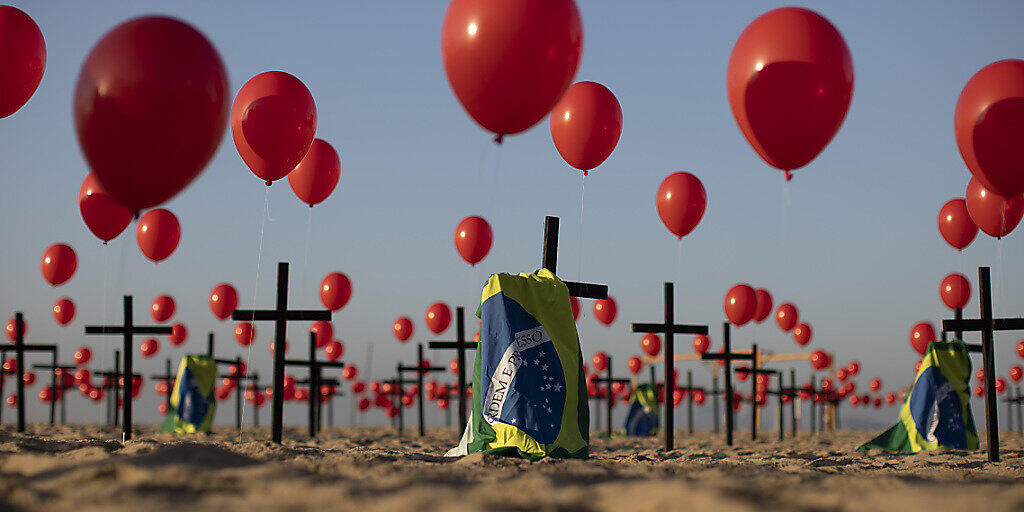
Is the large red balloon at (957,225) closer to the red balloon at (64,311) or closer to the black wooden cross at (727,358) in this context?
the black wooden cross at (727,358)

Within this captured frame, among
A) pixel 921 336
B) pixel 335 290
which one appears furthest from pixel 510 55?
pixel 921 336

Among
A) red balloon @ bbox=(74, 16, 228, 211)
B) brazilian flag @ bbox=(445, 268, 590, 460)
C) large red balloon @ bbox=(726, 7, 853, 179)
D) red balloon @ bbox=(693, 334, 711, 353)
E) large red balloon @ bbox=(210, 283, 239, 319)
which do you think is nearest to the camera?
red balloon @ bbox=(74, 16, 228, 211)

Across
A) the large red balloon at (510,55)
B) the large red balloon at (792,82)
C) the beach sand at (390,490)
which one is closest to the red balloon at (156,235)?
the beach sand at (390,490)

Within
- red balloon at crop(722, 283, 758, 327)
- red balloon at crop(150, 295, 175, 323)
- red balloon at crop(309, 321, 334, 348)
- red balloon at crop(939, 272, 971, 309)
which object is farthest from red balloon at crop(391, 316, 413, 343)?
red balloon at crop(939, 272, 971, 309)

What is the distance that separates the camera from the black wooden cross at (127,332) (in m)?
9.88

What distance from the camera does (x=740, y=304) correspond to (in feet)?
40.7

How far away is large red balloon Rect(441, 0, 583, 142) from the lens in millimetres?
4992

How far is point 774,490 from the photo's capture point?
362cm

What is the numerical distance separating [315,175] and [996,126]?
22.7ft

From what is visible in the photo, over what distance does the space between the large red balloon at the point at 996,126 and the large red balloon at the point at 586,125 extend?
10.5ft

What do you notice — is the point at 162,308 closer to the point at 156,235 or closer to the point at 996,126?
the point at 156,235

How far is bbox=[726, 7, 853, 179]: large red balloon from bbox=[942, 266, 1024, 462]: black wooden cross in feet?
16.3

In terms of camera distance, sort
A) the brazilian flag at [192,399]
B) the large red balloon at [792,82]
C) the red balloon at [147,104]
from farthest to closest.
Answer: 1. the brazilian flag at [192,399]
2. the large red balloon at [792,82]
3. the red balloon at [147,104]

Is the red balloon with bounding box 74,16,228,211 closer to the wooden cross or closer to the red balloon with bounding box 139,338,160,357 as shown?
the wooden cross
